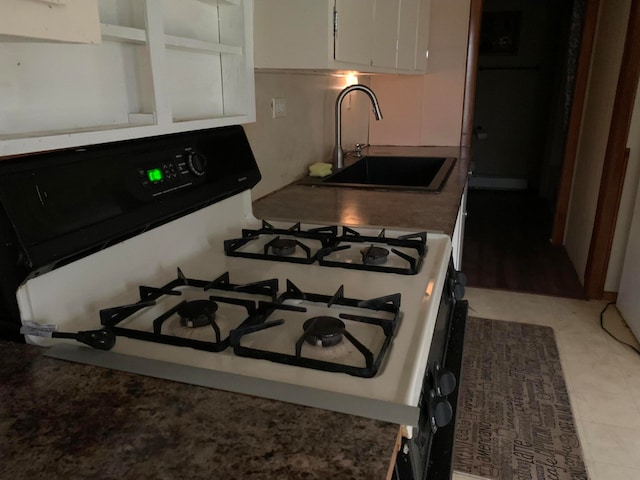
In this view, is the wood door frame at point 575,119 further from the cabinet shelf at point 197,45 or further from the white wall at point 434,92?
the cabinet shelf at point 197,45

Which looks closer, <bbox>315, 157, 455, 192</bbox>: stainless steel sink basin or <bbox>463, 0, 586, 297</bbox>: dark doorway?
<bbox>315, 157, 455, 192</bbox>: stainless steel sink basin

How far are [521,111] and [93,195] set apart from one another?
5.72 meters

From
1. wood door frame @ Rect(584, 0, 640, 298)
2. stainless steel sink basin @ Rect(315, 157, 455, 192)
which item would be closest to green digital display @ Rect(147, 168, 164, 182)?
stainless steel sink basin @ Rect(315, 157, 455, 192)

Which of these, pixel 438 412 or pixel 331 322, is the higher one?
pixel 331 322

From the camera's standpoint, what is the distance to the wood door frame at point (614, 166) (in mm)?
2617

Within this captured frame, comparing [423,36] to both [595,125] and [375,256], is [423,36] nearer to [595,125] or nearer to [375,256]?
[595,125]

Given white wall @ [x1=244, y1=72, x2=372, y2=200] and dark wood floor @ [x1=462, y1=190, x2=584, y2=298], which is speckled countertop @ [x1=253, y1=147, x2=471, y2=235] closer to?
white wall @ [x1=244, y1=72, x2=372, y2=200]

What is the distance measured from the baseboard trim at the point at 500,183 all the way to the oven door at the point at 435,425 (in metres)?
5.18

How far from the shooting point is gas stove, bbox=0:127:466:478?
673 millimetres

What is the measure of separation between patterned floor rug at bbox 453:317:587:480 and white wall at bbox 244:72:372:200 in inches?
37.2

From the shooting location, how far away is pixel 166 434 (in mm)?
550

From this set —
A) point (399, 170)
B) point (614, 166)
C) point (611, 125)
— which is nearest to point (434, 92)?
point (399, 170)

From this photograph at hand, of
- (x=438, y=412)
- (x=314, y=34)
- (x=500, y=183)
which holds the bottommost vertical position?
(x=500, y=183)

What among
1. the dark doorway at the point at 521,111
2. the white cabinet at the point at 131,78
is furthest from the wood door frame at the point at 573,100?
the white cabinet at the point at 131,78
